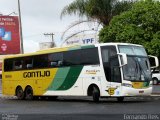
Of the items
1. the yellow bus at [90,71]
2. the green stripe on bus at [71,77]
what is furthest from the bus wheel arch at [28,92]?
the green stripe on bus at [71,77]

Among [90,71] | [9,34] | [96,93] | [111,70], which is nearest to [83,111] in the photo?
[111,70]

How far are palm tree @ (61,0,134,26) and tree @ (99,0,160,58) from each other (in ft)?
3.00

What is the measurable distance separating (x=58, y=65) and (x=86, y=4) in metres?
16.9


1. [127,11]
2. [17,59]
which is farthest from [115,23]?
[17,59]

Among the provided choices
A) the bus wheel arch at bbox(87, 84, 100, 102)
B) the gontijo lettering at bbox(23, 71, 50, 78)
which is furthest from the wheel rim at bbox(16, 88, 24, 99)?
the bus wheel arch at bbox(87, 84, 100, 102)

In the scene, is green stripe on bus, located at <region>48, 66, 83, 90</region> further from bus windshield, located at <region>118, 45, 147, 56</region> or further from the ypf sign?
the ypf sign

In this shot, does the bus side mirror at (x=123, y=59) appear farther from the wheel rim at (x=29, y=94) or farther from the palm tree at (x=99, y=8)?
the palm tree at (x=99, y=8)

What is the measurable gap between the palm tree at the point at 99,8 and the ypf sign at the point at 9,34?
5467cm

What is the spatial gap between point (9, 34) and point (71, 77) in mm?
74628

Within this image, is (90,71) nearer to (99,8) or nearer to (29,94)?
(29,94)

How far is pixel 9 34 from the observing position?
3979 inches

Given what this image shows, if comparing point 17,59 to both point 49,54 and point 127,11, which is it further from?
point 127,11

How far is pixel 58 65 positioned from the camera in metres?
28.7

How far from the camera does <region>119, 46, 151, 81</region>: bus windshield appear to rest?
25.7 meters
